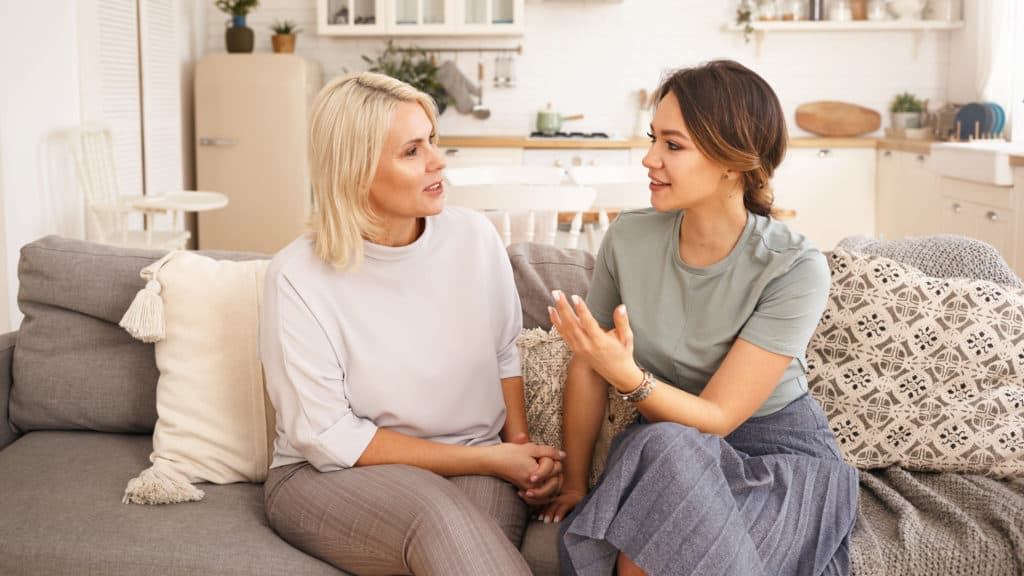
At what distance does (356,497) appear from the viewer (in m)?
1.66

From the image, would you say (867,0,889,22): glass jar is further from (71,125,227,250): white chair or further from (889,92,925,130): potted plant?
(71,125,227,250): white chair

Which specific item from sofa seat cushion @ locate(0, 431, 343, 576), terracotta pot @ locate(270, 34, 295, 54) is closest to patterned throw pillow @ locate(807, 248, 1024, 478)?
sofa seat cushion @ locate(0, 431, 343, 576)

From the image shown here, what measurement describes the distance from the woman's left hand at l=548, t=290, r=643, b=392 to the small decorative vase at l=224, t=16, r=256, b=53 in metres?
5.15

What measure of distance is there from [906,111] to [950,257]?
14.9 feet

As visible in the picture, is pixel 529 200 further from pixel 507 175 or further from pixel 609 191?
pixel 507 175

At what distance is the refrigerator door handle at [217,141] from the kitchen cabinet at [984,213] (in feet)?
12.9

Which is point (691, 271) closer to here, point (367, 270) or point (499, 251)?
point (499, 251)

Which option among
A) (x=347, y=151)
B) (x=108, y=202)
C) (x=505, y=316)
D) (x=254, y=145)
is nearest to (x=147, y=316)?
(x=347, y=151)

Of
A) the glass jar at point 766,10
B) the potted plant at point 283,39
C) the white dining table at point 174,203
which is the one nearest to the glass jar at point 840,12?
the glass jar at point 766,10

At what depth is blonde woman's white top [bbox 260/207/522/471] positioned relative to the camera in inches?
68.7

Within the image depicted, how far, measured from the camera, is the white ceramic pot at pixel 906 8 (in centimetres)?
619

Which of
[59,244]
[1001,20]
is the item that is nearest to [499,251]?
[59,244]

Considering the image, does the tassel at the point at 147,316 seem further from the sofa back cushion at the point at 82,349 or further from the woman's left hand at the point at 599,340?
the woman's left hand at the point at 599,340

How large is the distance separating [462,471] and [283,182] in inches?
180
